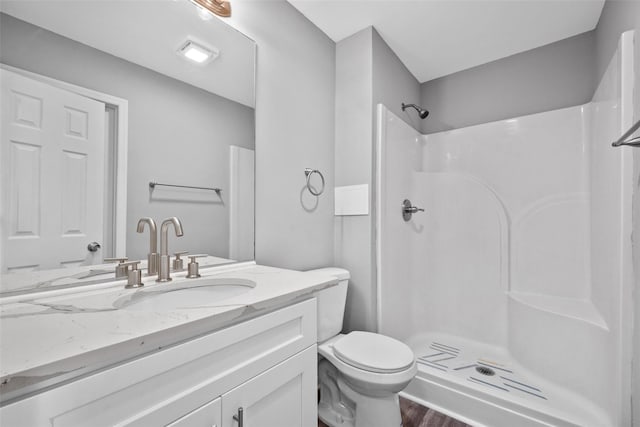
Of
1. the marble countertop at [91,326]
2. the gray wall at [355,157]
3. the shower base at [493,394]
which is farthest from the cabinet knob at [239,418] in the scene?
the shower base at [493,394]

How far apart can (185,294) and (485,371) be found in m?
1.87

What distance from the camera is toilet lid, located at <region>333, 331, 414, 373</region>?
1.26 metres

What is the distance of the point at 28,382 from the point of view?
0.43m

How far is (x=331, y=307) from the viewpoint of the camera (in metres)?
1.58

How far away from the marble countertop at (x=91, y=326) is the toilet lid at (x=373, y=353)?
57 cm

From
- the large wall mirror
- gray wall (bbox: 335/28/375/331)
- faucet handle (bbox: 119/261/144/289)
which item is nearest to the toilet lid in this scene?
gray wall (bbox: 335/28/375/331)

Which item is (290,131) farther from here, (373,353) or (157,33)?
(373,353)

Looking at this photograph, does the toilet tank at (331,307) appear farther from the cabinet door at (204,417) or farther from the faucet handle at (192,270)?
the cabinet door at (204,417)

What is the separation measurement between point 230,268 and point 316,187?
2.55ft

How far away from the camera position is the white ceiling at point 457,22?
1644 mm

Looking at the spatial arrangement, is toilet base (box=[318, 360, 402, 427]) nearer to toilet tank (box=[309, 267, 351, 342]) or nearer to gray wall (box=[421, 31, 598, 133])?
toilet tank (box=[309, 267, 351, 342])

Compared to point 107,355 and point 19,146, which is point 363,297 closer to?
point 107,355

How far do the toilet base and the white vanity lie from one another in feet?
1.46

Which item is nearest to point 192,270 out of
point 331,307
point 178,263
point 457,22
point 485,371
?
point 178,263
